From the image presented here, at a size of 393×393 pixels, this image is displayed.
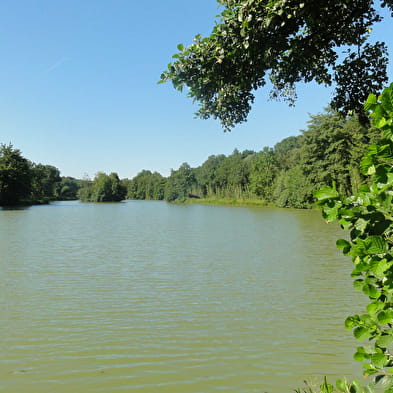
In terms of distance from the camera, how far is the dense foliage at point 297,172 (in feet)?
150

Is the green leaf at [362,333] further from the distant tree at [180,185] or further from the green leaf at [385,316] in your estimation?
the distant tree at [180,185]

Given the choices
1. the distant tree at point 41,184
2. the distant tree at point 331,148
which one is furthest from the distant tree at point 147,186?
the distant tree at point 331,148

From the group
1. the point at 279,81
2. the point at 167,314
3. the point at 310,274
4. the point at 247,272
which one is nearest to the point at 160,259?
the point at 247,272

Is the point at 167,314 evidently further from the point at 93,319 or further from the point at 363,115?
the point at 363,115

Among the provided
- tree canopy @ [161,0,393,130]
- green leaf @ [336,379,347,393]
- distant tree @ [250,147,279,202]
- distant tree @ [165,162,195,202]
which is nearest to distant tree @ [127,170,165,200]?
distant tree @ [165,162,195,202]

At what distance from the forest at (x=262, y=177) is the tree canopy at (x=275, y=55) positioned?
782 millimetres

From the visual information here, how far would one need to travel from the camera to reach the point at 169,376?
13.8ft

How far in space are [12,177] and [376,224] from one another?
6593 cm

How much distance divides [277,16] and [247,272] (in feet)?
23.9

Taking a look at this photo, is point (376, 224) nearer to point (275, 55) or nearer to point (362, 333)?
point (362, 333)

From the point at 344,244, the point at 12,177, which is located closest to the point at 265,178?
the point at 12,177

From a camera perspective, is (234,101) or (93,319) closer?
(234,101)

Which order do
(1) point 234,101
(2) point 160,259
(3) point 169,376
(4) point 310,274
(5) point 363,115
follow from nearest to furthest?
(3) point 169,376 → (1) point 234,101 → (5) point 363,115 → (4) point 310,274 → (2) point 160,259

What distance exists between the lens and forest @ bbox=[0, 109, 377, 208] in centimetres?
4606
